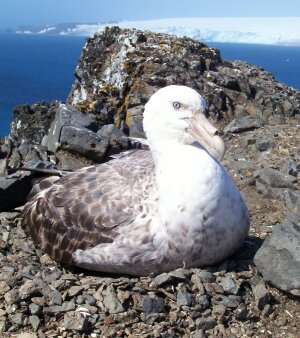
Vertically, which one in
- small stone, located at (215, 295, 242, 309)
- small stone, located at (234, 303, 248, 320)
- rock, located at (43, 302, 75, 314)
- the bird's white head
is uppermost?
the bird's white head

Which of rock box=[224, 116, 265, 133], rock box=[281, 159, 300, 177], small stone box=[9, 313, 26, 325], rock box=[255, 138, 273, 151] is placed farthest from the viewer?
rock box=[224, 116, 265, 133]

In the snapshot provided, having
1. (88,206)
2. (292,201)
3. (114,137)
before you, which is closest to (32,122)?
(114,137)

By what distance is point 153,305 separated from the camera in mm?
4445

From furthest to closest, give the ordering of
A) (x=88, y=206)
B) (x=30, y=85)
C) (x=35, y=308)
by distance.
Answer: (x=30, y=85), (x=88, y=206), (x=35, y=308)

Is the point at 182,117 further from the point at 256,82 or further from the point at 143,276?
the point at 256,82

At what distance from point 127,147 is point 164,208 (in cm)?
304

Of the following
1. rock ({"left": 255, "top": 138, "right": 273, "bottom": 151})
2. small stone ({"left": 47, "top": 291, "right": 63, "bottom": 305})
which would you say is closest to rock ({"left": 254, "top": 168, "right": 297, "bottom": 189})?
rock ({"left": 255, "top": 138, "right": 273, "bottom": 151})

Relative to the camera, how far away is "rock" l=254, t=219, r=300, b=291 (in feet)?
15.2

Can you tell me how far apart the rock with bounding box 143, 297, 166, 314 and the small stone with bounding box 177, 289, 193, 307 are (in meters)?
0.14

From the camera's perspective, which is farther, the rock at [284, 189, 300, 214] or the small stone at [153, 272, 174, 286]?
the rock at [284, 189, 300, 214]

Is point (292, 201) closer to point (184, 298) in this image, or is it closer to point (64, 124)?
point (184, 298)

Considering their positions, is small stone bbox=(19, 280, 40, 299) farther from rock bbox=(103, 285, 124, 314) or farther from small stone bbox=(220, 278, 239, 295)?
small stone bbox=(220, 278, 239, 295)

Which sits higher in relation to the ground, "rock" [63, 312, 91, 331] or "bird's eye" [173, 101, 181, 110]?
"bird's eye" [173, 101, 181, 110]

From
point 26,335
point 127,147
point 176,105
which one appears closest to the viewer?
point 26,335
